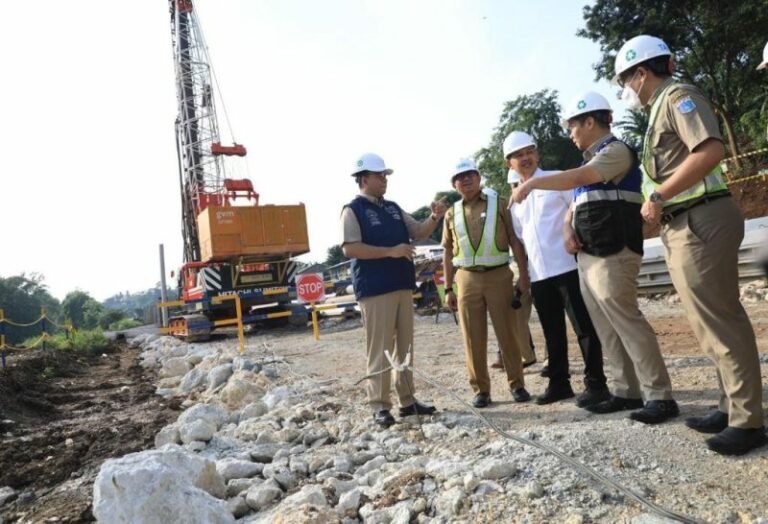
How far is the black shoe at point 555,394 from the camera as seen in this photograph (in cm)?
373

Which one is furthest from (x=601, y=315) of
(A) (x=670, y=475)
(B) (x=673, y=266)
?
(A) (x=670, y=475)

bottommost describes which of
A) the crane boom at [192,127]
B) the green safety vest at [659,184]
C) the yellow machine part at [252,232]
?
the green safety vest at [659,184]

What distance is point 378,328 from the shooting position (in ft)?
12.4

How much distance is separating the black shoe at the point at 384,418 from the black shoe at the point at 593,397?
1.19m

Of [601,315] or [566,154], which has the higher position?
[566,154]

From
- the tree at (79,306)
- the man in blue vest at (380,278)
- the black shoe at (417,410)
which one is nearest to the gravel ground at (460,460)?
the black shoe at (417,410)

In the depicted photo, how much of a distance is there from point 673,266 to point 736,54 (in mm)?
23441

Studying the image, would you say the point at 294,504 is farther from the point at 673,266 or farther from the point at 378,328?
the point at 673,266

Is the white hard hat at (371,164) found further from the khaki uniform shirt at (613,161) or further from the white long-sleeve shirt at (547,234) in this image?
the khaki uniform shirt at (613,161)

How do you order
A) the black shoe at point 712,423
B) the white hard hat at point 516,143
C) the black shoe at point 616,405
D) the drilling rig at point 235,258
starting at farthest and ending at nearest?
the drilling rig at point 235,258 < the white hard hat at point 516,143 < the black shoe at point 616,405 < the black shoe at point 712,423

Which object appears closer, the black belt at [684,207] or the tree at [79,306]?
the black belt at [684,207]

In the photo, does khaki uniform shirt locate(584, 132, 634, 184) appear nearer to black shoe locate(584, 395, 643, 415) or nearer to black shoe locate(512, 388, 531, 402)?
black shoe locate(584, 395, 643, 415)

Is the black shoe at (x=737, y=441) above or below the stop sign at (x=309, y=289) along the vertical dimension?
below

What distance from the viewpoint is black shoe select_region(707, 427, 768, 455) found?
2.32 metres
